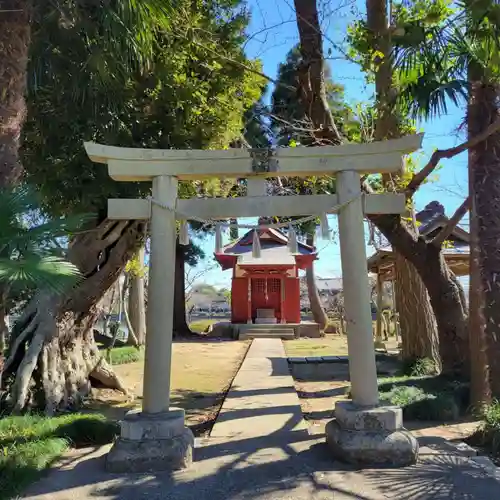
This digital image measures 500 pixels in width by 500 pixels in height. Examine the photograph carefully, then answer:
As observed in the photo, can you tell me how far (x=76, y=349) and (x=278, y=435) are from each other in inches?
207

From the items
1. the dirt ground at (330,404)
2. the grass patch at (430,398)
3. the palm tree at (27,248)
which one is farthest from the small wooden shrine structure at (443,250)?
the palm tree at (27,248)

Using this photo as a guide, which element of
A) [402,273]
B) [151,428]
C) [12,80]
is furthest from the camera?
[402,273]

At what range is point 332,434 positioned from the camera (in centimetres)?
528

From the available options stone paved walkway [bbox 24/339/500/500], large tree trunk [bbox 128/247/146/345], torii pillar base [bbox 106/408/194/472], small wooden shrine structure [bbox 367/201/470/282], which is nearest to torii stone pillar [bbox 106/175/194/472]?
torii pillar base [bbox 106/408/194/472]

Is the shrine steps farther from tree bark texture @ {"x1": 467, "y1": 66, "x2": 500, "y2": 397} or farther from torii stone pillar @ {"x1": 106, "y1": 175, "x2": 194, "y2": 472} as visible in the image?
torii stone pillar @ {"x1": 106, "y1": 175, "x2": 194, "y2": 472}

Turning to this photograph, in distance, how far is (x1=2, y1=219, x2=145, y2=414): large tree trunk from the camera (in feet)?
27.7

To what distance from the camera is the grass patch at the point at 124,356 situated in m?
14.7

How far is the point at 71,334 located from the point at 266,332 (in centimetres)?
1343

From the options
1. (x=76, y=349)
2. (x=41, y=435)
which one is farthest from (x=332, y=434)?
(x=76, y=349)

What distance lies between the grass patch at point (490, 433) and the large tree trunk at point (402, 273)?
3.47 meters

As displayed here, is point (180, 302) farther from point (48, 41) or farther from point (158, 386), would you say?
point (158, 386)

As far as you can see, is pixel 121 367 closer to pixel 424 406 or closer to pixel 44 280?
pixel 424 406

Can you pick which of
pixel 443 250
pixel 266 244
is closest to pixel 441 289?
pixel 443 250

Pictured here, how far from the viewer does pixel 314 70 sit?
26.7 ft
